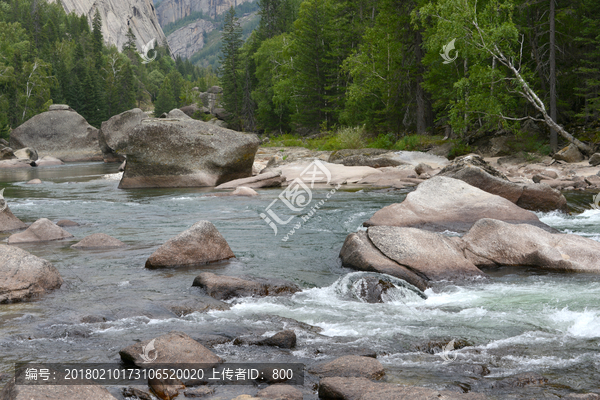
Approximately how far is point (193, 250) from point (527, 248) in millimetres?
4918

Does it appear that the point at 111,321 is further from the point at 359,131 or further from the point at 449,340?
the point at 359,131

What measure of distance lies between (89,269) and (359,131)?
2530 cm

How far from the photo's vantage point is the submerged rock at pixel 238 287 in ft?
19.4

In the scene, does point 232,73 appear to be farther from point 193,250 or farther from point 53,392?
point 53,392

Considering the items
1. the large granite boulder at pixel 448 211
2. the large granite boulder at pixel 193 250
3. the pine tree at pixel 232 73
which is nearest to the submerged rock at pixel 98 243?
the large granite boulder at pixel 193 250

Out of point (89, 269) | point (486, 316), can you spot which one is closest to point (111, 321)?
point (89, 269)

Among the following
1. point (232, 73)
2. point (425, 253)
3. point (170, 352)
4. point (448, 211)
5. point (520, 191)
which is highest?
point (232, 73)

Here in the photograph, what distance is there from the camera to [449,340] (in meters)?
4.55

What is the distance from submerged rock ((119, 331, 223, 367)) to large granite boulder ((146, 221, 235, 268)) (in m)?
3.18

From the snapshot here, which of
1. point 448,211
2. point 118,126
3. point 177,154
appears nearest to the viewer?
point 448,211

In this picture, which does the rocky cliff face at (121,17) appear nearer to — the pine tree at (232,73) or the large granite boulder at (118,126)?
the pine tree at (232,73)

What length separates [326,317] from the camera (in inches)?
208

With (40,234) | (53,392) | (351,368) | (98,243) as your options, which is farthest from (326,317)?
(40,234)

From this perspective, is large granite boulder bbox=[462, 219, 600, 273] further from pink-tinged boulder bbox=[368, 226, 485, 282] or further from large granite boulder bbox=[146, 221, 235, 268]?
large granite boulder bbox=[146, 221, 235, 268]
